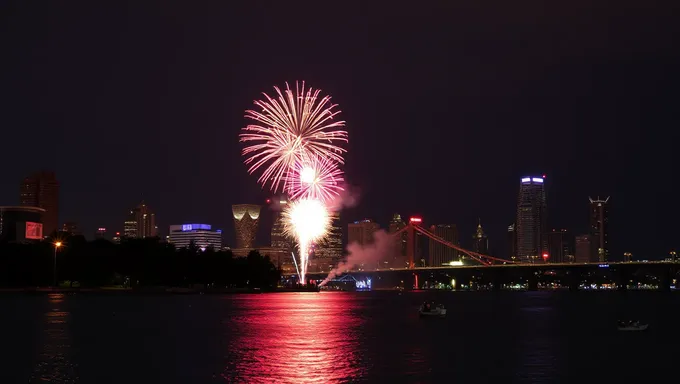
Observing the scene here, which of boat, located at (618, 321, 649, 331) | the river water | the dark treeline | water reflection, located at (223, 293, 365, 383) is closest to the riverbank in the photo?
the dark treeline

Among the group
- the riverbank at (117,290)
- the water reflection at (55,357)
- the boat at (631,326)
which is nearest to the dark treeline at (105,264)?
the riverbank at (117,290)

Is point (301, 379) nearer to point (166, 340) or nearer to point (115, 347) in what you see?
point (115, 347)

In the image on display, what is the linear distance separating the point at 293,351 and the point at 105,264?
117666mm

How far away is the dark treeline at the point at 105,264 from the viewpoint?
152875 mm

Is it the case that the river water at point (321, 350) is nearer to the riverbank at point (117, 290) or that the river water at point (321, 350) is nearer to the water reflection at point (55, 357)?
the water reflection at point (55, 357)

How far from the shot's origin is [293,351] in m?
52.2

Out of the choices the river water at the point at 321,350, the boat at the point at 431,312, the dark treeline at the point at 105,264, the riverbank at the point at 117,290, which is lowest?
the river water at the point at 321,350

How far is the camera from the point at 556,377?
4247 cm

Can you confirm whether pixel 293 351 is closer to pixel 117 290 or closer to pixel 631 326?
pixel 631 326

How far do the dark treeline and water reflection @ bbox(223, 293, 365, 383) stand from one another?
80456 millimetres

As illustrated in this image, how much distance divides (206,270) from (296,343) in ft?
441

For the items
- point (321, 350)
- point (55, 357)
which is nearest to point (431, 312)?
point (321, 350)

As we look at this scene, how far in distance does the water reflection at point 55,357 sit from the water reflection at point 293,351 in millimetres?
7389

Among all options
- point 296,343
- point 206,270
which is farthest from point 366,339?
point 206,270
